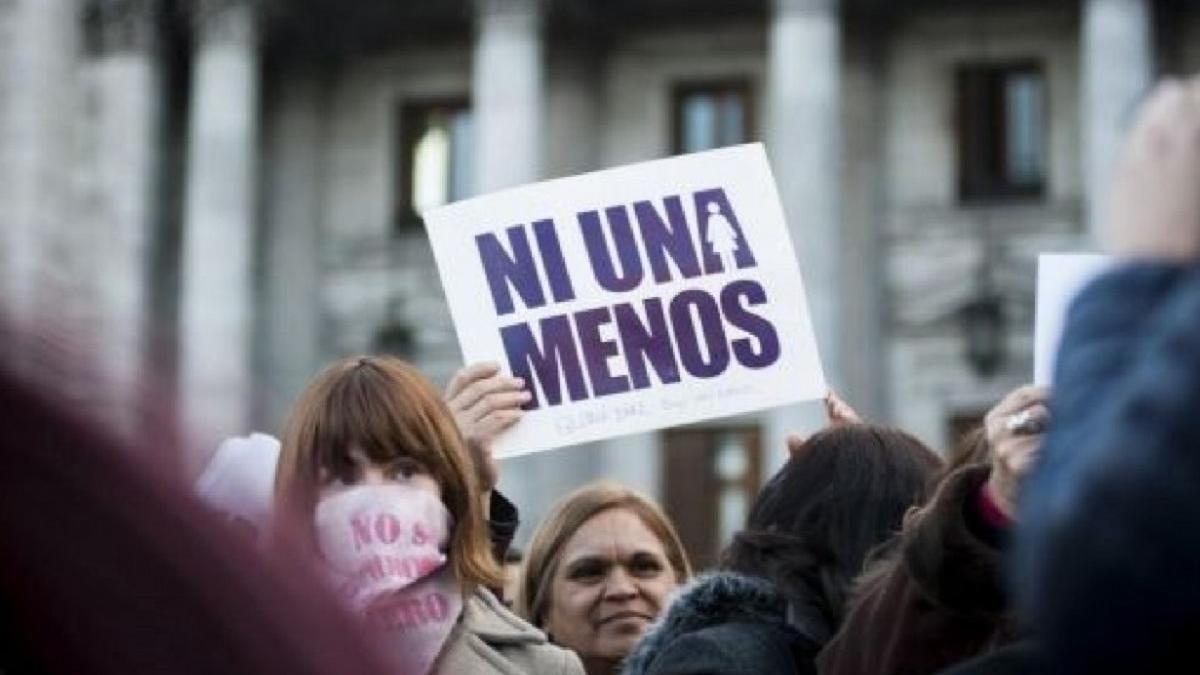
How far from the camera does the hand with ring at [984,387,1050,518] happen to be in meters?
2.86

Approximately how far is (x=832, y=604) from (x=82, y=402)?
2.51 m

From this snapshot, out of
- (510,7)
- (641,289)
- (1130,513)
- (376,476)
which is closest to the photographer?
(1130,513)

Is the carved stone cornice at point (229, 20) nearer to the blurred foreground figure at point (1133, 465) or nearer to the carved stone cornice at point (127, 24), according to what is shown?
the carved stone cornice at point (127, 24)

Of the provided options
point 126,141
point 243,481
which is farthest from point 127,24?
point 243,481

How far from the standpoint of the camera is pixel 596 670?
5.48m

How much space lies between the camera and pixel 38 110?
28.7m

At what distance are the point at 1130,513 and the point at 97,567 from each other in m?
0.74

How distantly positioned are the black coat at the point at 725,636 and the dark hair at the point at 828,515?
74 mm

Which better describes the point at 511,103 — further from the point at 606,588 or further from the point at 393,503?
the point at 393,503

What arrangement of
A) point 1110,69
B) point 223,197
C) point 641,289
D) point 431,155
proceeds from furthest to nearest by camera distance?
point 431,155, point 223,197, point 1110,69, point 641,289

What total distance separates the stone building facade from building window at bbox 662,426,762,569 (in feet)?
0.10

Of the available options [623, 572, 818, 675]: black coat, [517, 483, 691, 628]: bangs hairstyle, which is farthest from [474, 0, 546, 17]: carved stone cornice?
[623, 572, 818, 675]: black coat

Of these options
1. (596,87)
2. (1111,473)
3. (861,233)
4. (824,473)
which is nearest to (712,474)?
(861,233)

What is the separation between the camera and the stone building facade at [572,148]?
25734mm
